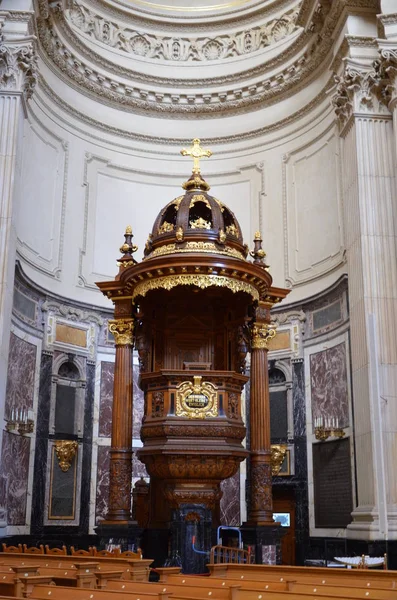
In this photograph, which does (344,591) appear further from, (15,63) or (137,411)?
(15,63)

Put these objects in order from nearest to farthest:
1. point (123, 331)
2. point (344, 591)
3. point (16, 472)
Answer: point (344, 591), point (123, 331), point (16, 472)

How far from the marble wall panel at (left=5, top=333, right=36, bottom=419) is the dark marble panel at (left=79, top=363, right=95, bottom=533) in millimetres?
1636

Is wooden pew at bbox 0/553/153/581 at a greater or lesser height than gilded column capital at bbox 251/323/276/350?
lesser

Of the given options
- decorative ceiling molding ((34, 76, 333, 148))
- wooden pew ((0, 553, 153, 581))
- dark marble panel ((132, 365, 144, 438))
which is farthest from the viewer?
decorative ceiling molding ((34, 76, 333, 148))

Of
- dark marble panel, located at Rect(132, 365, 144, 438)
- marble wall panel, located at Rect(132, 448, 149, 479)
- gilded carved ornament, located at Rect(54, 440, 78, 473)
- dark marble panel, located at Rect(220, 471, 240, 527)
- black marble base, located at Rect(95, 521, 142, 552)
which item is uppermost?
dark marble panel, located at Rect(132, 365, 144, 438)

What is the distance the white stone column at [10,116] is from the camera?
42.0ft

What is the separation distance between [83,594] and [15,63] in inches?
429

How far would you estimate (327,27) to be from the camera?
15.9 meters

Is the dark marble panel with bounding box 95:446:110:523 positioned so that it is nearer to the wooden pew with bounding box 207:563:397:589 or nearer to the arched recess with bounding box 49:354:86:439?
the arched recess with bounding box 49:354:86:439

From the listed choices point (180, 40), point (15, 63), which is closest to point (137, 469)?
point (15, 63)

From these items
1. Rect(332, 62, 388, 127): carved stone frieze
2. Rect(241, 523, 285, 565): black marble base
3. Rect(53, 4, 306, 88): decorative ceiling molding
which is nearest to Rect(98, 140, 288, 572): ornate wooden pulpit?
Rect(241, 523, 285, 565): black marble base

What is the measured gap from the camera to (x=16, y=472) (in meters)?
14.5

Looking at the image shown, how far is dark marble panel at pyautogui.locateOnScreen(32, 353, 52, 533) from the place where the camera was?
49.7ft

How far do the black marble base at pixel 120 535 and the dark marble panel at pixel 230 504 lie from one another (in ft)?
19.2
